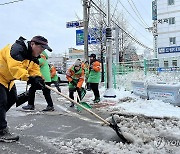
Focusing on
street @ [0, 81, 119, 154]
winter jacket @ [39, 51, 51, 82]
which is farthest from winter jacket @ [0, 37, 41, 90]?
winter jacket @ [39, 51, 51, 82]

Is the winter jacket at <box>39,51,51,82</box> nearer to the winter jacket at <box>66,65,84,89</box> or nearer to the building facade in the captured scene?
the winter jacket at <box>66,65,84,89</box>

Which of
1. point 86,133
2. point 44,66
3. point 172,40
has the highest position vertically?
point 172,40

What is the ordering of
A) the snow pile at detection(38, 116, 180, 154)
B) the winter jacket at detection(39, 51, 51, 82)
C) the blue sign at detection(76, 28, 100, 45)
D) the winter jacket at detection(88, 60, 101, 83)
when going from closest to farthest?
the snow pile at detection(38, 116, 180, 154) < the winter jacket at detection(39, 51, 51, 82) < the winter jacket at detection(88, 60, 101, 83) < the blue sign at detection(76, 28, 100, 45)

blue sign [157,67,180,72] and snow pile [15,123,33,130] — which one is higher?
blue sign [157,67,180,72]

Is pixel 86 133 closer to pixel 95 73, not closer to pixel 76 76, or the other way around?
pixel 76 76

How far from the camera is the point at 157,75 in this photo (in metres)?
11.0

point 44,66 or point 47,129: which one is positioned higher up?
point 44,66

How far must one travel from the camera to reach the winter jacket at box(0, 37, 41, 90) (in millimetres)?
3920

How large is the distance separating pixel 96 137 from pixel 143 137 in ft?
2.69

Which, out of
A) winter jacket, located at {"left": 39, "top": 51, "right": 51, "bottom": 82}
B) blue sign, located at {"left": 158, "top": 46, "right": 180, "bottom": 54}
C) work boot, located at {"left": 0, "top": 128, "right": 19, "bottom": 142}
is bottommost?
work boot, located at {"left": 0, "top": 128, "right": 19, "bottom": 142}

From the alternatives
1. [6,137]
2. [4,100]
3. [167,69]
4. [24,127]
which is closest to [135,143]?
[6,137]

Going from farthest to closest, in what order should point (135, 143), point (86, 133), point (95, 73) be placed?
1. point (95, 73)
2. point (86, 133)
3. point (135, 143)

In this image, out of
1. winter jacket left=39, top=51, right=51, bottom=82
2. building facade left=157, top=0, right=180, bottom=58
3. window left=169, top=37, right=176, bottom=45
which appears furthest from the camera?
window left=169, top=37, right=176, bottom=45

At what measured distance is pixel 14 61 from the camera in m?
3.93
